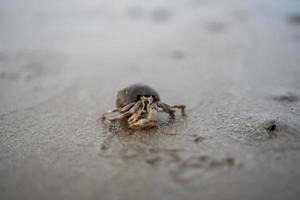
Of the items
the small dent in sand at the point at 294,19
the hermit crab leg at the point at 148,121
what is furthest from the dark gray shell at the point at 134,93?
the small dent in sand at the point at 294,19

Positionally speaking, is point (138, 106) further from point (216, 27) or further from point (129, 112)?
point (216, 27)

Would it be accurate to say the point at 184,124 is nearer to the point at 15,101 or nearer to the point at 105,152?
the point at 105,152

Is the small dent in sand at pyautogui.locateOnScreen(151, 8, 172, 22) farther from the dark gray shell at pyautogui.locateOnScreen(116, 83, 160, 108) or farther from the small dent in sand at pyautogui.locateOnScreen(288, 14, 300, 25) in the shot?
the dark gray shell at pyautogui.locateOnScreen(116, 83, 160, 108)

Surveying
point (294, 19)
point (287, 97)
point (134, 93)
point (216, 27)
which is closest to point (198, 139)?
point (134, 93)

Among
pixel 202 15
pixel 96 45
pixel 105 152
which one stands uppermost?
pixel 202 15

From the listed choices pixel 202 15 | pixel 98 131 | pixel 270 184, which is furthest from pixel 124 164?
pixel 202 15

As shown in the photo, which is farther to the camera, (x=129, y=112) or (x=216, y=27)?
(x=216, y=27)

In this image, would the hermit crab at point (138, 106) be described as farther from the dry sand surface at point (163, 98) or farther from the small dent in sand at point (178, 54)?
the small dent in sand at point (178, 54)
